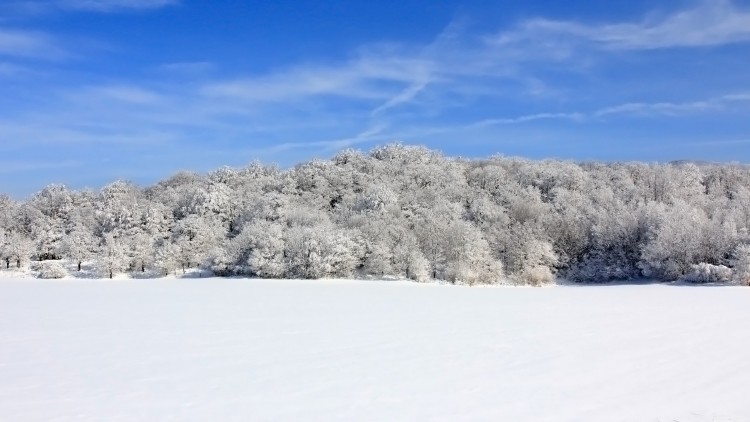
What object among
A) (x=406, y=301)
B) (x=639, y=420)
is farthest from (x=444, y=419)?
(x=406, y=301)

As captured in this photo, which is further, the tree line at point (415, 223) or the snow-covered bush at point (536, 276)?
the tree line at point (415, 223)

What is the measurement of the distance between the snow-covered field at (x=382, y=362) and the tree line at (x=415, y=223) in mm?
14539

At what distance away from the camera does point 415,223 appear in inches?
1529

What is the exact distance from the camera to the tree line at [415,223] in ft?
108

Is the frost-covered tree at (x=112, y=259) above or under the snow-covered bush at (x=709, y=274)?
above

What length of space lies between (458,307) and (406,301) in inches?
111

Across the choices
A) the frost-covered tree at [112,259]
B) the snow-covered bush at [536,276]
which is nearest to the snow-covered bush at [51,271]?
the frost-covered tree at [112,259]

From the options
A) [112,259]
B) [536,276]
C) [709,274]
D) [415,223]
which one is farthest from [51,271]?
[709,274]

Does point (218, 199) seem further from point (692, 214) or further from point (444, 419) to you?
point (444, 419)

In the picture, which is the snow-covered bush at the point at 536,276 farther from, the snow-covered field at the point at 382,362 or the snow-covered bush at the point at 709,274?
the snow-covered field at the point at 382,362

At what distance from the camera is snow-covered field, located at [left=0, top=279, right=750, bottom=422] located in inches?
283

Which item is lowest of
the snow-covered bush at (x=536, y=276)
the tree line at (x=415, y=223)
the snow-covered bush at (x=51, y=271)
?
the snow-covered bush at (x=536, y=276)

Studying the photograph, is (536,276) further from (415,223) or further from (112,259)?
(112,259)

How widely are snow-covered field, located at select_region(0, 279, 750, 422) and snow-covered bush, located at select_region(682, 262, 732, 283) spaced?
30.1 feet
